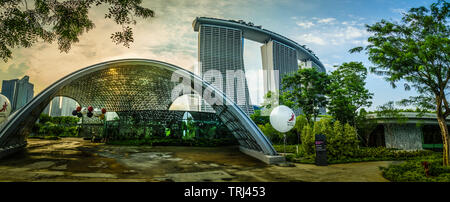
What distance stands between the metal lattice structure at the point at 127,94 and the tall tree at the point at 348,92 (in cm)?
1275

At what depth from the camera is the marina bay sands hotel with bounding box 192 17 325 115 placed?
302ft

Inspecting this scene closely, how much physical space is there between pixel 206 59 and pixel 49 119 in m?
61.2

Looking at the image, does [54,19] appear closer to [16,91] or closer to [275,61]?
[16,91]

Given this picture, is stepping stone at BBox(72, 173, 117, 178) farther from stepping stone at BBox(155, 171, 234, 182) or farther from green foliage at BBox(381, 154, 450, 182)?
green foliage at BBox(381, 154, 450, 182)

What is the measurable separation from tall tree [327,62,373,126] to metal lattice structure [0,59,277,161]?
1275 centimetres

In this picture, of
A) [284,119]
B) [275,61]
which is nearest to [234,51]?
[275,61]

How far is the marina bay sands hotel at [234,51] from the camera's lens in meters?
92.0

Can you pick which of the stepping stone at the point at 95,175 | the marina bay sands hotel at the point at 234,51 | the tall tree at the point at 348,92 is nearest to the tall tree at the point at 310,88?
the tall tree at the point at 348,92

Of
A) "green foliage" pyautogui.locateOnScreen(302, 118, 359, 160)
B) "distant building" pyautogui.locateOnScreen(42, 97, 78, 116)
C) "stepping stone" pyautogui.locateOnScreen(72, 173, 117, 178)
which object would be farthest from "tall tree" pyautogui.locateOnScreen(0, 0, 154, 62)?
"distant building" pyautogui.locateOnScreen(42, 97, 78, 116)

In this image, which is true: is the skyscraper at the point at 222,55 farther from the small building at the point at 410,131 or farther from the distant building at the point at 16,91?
the distant building at the point at 16,91

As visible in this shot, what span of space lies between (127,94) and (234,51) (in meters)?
61.5
